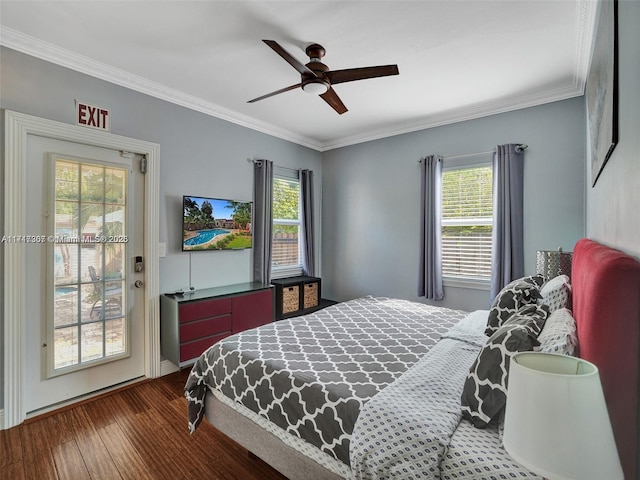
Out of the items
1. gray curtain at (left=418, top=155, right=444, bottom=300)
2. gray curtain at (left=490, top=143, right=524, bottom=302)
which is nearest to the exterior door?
gray curtain at (left=418, top=155, right=444, bottom=300)

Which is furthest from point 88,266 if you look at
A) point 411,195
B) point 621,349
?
point 411,195

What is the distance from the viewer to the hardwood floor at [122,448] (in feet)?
6.06

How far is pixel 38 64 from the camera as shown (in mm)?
2428

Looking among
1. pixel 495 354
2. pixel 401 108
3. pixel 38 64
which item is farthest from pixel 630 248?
pixel 38 64

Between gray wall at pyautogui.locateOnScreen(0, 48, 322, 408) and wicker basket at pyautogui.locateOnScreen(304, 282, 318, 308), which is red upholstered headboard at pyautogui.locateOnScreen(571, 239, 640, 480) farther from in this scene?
wicker basket at pyautogui.locateOnScreen(304, 282, 318, 308)

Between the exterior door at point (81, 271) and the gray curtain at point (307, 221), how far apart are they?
2224mm

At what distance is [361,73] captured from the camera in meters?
2.22

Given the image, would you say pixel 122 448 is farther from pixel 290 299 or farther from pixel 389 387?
pixel 290 299

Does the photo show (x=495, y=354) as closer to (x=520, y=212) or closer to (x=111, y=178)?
(x=520, y=212)

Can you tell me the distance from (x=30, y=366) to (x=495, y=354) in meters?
3.15

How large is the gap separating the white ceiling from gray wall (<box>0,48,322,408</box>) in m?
0.13

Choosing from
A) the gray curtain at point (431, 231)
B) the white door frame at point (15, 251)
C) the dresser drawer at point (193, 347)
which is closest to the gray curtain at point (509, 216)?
the gray curtain at point (431, 231)

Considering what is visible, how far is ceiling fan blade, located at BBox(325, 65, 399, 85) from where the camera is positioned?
2124 mm

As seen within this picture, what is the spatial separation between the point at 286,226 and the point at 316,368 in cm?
309
